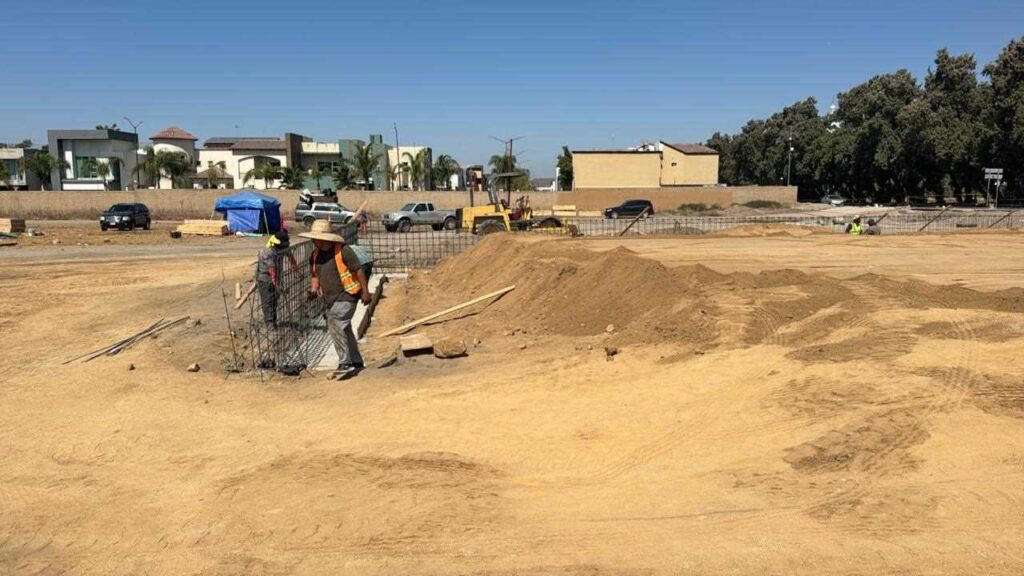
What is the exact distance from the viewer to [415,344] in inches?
343

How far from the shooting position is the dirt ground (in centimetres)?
388

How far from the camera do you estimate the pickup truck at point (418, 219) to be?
112ft

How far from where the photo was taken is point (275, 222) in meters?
34.8

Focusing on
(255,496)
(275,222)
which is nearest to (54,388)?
(255,496)

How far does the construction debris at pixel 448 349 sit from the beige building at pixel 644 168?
177ft

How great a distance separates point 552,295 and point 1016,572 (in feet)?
26.6

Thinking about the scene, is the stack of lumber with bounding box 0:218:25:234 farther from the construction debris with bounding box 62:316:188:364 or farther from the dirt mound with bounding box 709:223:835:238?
the dirt mound with bounding box 709:223:835:238

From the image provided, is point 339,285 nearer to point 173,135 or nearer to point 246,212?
point 246,212

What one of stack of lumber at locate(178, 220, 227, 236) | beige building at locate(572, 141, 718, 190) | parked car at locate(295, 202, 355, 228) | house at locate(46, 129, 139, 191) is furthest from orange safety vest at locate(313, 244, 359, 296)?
house at locate(46, 129, 139, 191)

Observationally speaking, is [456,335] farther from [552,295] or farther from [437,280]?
[437,280]

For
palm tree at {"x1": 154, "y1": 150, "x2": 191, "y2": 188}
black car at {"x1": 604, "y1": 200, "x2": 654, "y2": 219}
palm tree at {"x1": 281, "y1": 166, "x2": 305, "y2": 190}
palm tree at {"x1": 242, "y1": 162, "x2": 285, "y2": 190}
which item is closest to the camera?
black car at {"x1": 604, "y1": 200, "x2": 654, "y2": 219}

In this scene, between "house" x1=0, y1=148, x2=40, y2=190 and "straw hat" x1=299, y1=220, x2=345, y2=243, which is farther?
"house" x1=0, y1=148, x2=40, y2=190

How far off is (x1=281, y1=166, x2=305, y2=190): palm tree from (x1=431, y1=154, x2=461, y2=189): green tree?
16.8 metres

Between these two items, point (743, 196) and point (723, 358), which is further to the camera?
point (743, 196)
